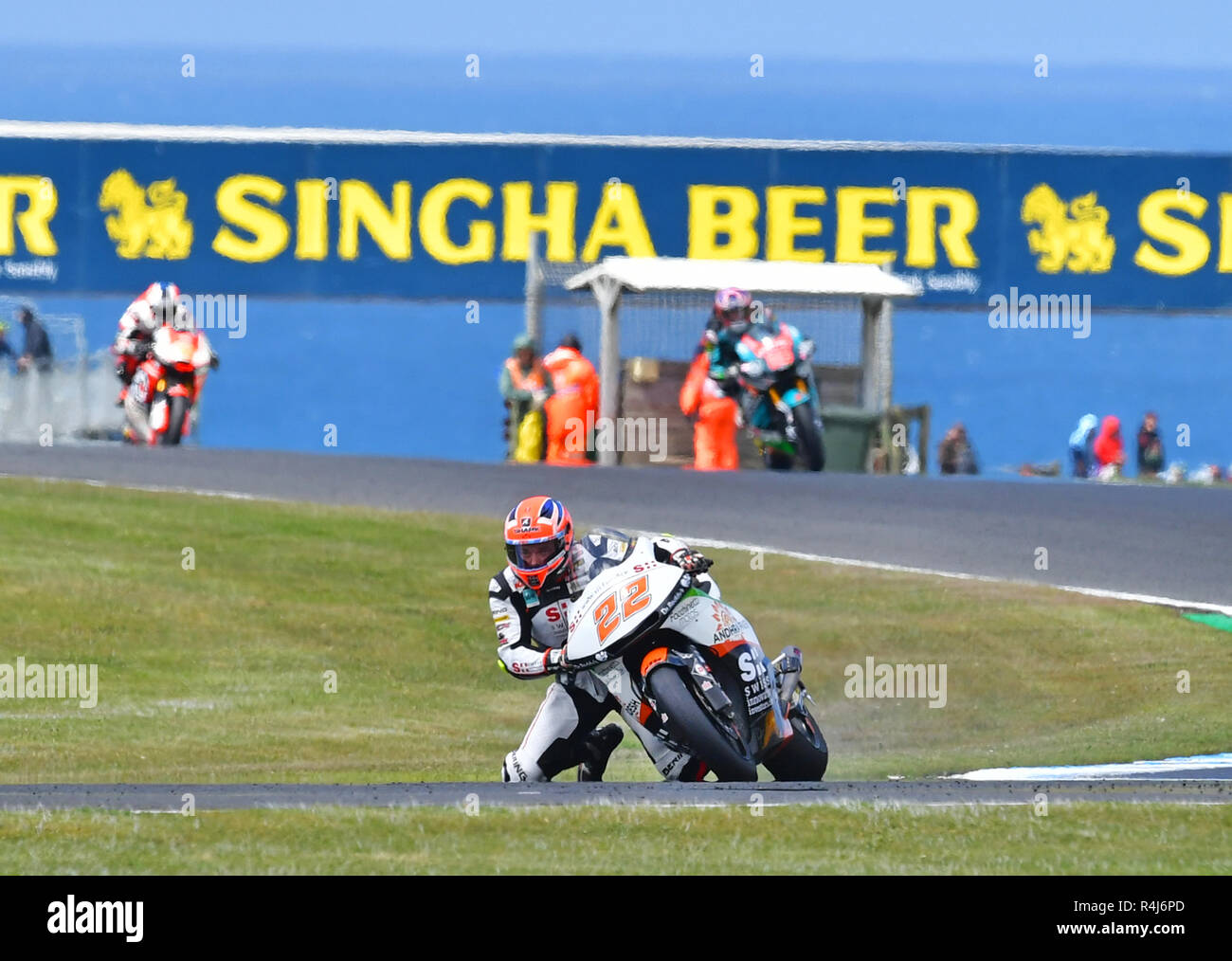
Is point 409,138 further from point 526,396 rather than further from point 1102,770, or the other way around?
point 1102,770

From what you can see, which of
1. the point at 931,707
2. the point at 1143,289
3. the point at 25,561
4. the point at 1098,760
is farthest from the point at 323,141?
the point at 1098,760

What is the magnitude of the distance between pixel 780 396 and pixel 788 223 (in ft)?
34.9

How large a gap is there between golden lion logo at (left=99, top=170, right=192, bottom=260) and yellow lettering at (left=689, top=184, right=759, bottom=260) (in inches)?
285

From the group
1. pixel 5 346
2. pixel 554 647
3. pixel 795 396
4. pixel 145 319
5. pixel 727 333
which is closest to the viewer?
pixel 554 647

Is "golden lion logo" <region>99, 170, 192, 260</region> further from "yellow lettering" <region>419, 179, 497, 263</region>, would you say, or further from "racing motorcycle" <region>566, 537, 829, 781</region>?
"racing motorcycle" <region>566, 537, 829, 781</region>

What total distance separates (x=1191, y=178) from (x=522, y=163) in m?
9.49

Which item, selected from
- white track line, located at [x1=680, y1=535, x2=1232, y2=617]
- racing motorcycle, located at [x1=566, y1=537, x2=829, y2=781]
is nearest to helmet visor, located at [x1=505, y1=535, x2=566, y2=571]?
racing motorcycle, located at [x1=566, y1=537, x2=829, y2=781]

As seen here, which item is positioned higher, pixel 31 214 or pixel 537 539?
pixel 31 214

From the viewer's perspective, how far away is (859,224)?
30.9 m

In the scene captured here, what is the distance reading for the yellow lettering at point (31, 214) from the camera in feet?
101

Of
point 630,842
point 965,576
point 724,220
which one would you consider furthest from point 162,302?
point 630,842

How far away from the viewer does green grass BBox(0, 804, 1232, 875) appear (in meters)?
7.22
